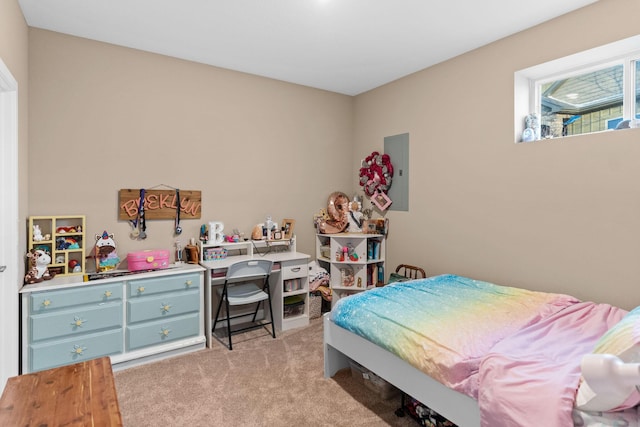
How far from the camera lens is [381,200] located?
4.01m

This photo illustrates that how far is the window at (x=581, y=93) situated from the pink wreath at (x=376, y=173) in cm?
138

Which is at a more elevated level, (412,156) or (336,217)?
(412,156)

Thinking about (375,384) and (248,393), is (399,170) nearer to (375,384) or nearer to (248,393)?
(375,384)

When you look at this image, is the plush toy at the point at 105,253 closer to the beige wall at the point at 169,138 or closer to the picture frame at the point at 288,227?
the beige wall at the point at 169,138

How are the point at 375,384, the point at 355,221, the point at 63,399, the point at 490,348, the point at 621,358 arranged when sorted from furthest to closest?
the point at 355,221, the point at 375,384, the point at 490,348, the point at 63,399, the point at 621,358

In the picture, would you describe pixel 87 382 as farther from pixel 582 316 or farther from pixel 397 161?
pixel 397 161

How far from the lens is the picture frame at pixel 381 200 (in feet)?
13.0

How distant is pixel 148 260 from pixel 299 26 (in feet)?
7.21

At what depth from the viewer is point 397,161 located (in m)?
3.85

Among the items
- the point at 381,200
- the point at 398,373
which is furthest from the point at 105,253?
the point at 381,200

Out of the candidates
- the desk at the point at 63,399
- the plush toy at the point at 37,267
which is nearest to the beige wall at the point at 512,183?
the desk at the point at 63,399

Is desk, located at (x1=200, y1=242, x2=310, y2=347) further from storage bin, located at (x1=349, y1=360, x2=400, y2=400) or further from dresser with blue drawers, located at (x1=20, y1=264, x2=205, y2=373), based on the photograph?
storage bin, located at (x1=349, y1=360, x2=400, y2=400)

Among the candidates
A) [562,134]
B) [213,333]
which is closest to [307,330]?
[213,333]

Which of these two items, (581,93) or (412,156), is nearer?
(581,93)
